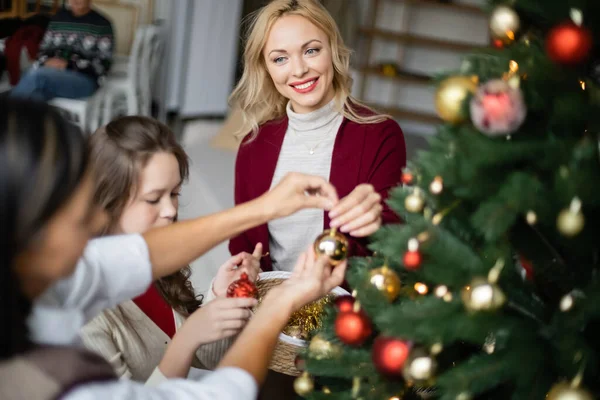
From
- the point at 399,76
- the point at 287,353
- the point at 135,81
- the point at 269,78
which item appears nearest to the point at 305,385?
the point at 287,353

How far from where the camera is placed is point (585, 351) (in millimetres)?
663

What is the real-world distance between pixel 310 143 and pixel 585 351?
3.52ft

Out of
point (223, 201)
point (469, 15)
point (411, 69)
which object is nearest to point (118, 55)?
point (223, 201)

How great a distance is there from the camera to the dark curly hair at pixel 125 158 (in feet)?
3.95

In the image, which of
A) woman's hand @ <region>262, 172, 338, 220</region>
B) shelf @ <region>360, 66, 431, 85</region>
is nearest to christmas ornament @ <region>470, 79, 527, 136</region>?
woman's hand @ <region>262, 172, 338, 220</region>

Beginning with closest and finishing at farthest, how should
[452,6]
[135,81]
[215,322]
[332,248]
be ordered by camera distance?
[332,248], [215,322], [135,81], [452,6]

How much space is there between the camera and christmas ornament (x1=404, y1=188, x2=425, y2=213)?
Answer: 0.83m

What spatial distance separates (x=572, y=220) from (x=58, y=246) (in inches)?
20.6

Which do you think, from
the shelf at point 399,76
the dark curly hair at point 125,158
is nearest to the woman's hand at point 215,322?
the dark curly hair at point 125,158

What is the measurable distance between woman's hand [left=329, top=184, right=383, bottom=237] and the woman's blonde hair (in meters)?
0.62

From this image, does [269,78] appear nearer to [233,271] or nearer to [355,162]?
[355,162]

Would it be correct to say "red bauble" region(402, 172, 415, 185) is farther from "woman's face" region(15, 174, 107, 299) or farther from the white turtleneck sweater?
the white turtleneck sweater

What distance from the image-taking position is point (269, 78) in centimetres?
172

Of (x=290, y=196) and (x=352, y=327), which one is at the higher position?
(x=290, y=196)
